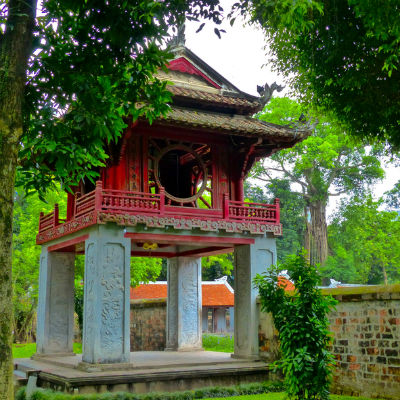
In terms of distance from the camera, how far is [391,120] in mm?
10398

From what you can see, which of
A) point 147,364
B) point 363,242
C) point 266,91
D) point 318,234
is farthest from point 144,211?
point 363,242

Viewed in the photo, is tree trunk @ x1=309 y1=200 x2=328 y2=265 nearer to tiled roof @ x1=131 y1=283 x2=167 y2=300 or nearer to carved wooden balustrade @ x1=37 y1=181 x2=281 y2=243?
→ tiled roof @ x1=131 y1=283 x2=167 y2=300

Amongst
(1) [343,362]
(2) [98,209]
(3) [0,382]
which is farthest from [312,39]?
(3) [0,382]

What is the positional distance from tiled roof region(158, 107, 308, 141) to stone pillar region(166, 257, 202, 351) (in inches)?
185

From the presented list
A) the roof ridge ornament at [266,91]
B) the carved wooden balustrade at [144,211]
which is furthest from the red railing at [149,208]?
the roof ridge ornament at [266,91]

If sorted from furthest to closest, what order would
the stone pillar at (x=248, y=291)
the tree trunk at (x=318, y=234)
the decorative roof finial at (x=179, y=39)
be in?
the tree trunk at (x=318, y=234) → the decorative roof finial at (x=179, y=39) → the stone pillar at (x=248, y=291)

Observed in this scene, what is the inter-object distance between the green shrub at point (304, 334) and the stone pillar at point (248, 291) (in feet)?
15.8

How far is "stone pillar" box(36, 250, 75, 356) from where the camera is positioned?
14.6 metres

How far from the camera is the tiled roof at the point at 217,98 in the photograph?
14219 millimetres

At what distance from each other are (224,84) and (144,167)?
4.00 m

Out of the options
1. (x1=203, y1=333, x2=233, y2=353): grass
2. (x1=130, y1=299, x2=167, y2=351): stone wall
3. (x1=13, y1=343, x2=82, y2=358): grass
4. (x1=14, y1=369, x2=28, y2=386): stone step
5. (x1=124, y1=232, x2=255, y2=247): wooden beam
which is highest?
(x1=124, y1=232, x2=255, y2=247): wooden beam

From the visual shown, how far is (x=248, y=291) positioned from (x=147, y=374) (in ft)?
11.7

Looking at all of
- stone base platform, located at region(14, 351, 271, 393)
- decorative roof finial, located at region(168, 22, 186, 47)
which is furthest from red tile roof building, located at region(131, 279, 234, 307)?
decorative roof finial, located at region(168, 22, 186, 47)

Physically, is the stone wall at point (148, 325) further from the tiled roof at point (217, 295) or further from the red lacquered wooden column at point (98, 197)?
the red lacquered wooden column at point (98, 197)
